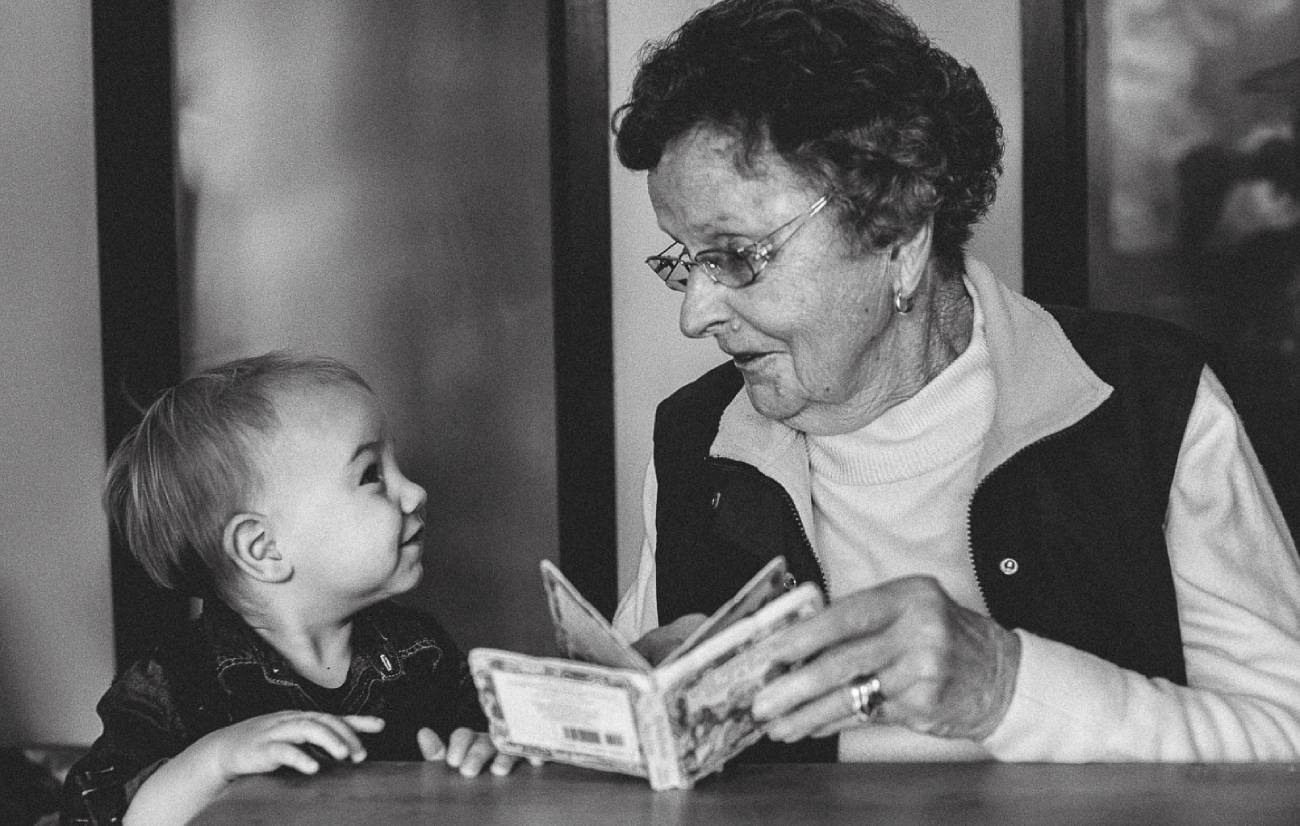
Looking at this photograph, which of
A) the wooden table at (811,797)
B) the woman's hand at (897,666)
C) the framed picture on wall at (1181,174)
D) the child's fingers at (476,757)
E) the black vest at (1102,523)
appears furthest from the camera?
the framed picture on wall at (1181,174)

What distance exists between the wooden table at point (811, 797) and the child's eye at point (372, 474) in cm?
75

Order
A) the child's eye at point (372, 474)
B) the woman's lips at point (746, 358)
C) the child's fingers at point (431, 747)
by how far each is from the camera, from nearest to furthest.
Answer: the child's fingers at point (431, 747) < the woman's lips at point (746, 358) < the child's eye at point (372, 474)

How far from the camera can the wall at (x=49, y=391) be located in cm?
376

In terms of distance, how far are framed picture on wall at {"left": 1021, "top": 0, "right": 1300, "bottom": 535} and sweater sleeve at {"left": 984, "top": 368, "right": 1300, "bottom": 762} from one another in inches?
66.2

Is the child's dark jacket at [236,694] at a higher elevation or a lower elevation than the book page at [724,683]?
lower

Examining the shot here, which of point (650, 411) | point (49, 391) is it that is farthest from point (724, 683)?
point (49, 391)

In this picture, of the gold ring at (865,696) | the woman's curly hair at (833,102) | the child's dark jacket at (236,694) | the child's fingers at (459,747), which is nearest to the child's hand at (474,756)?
the child's fingers at (459,747)

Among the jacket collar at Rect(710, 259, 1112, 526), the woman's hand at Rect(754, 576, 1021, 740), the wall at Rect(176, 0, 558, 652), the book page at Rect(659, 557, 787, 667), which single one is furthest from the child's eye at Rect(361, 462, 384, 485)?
the wall at Rect(176, 0, 558, 652)

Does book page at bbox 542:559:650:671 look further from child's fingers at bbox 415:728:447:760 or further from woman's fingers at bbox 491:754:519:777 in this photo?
child's fingers at bbox 415:728:447:760

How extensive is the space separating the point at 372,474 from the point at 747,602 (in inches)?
37.5

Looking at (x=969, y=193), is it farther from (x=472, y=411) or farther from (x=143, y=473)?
(x=472, y=411)

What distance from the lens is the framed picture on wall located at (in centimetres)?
356

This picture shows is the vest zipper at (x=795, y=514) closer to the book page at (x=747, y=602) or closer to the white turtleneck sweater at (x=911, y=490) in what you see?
the white turtleneck sweater at (x=911, y=490)

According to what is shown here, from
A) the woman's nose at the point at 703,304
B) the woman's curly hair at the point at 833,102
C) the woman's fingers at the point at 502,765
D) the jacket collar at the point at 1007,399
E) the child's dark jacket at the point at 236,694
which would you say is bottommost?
the child's dark jacket at the point at 236,694
